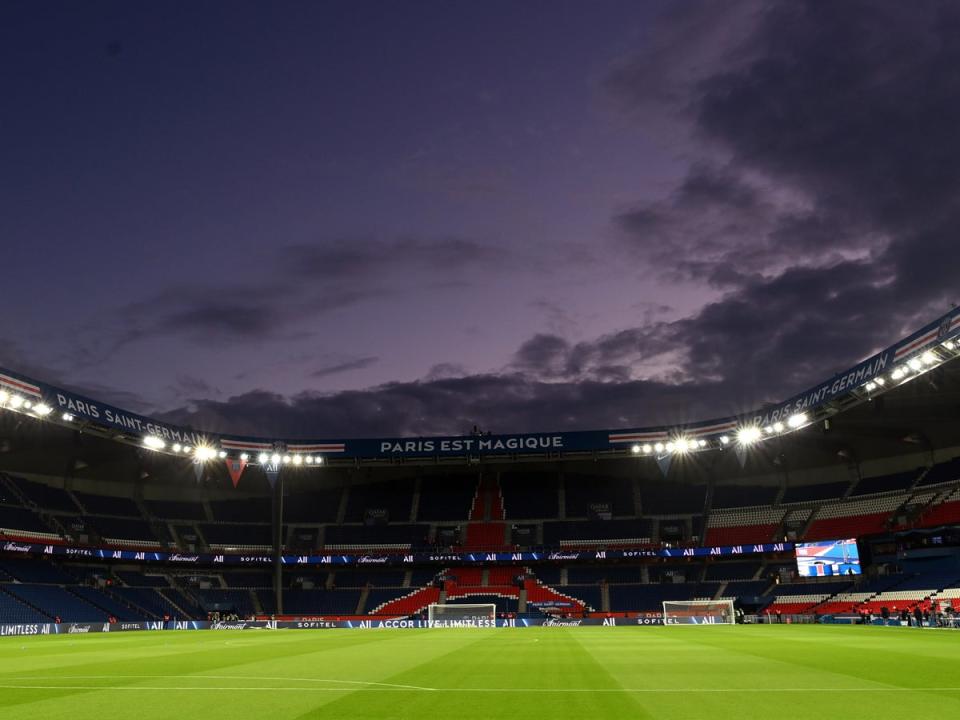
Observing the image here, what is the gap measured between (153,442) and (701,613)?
4136cm

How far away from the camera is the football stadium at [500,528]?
149ft

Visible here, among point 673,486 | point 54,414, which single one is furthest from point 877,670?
point 673,486

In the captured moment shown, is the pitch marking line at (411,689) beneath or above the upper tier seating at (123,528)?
beneath

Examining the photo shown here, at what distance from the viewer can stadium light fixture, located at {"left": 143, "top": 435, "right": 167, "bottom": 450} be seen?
51.8m

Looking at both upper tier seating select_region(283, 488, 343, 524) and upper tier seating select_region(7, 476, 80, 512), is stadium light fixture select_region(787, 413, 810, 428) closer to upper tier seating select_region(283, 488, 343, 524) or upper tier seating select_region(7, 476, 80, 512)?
upper tier seating select_region(283, 488, 343, 524)

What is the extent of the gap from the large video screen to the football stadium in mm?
131

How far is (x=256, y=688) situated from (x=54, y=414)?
127 feet

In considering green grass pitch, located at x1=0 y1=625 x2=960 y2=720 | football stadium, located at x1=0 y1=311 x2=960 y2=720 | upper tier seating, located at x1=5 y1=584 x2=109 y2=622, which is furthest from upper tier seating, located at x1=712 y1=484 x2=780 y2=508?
upper tier seating, located at x1=5 y1=584 x2=109 y2=622

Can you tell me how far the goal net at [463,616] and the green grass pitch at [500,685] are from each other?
35273mm

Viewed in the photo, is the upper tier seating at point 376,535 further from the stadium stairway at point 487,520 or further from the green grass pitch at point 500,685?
the green grass pitch at point 500,685

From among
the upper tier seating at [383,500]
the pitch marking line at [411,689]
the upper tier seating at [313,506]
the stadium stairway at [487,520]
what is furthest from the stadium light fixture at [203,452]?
the pitch marking line at [411,689]

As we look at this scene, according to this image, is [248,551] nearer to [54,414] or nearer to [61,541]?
[61,541]

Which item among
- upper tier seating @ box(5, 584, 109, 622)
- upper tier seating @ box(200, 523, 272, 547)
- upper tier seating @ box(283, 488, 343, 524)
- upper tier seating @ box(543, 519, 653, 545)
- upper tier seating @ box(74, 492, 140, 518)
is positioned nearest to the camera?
upper tier seating @ box(5, 584, 109, 622)

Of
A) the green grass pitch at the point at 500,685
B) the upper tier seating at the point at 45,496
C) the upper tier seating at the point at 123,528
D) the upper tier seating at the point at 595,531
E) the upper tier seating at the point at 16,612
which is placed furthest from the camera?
the upper tier seating at the point at 595,531
